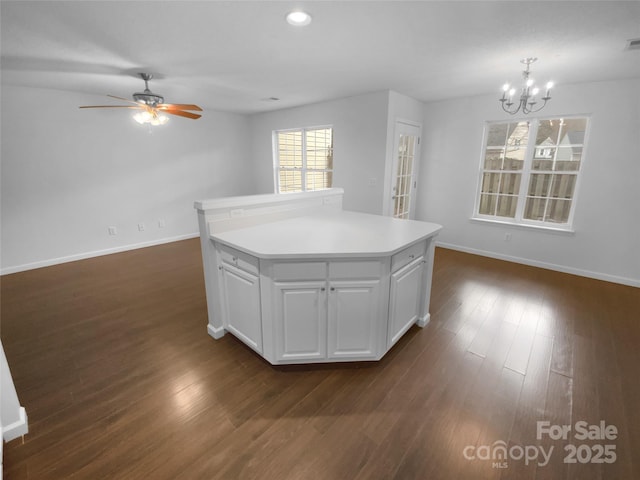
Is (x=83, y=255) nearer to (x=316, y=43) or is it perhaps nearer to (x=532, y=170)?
A: (x=316, y=43)

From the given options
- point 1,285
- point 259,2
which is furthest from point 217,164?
Result: point 259,2

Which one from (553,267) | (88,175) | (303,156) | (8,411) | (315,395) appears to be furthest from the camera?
(303,156)

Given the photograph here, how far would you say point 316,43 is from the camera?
241 centimetres

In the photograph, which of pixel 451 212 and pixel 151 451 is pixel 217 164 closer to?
pixel 451 212

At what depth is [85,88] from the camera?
3.86 meters

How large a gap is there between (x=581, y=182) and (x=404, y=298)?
10.8ft

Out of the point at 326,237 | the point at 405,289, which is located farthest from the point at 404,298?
the point at 326,237

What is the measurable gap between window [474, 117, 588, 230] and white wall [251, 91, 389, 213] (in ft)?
5.50

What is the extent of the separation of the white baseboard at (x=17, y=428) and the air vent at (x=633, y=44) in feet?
16.0

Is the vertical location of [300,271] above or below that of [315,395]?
above

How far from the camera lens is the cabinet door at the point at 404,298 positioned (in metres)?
2.07

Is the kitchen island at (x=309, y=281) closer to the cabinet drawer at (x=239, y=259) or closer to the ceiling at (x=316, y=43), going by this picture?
the cabinet drawer at (x=239, y=259)

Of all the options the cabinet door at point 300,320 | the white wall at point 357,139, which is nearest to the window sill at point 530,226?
the white wall at point 357,139

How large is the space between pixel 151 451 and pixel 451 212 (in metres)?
4.85
